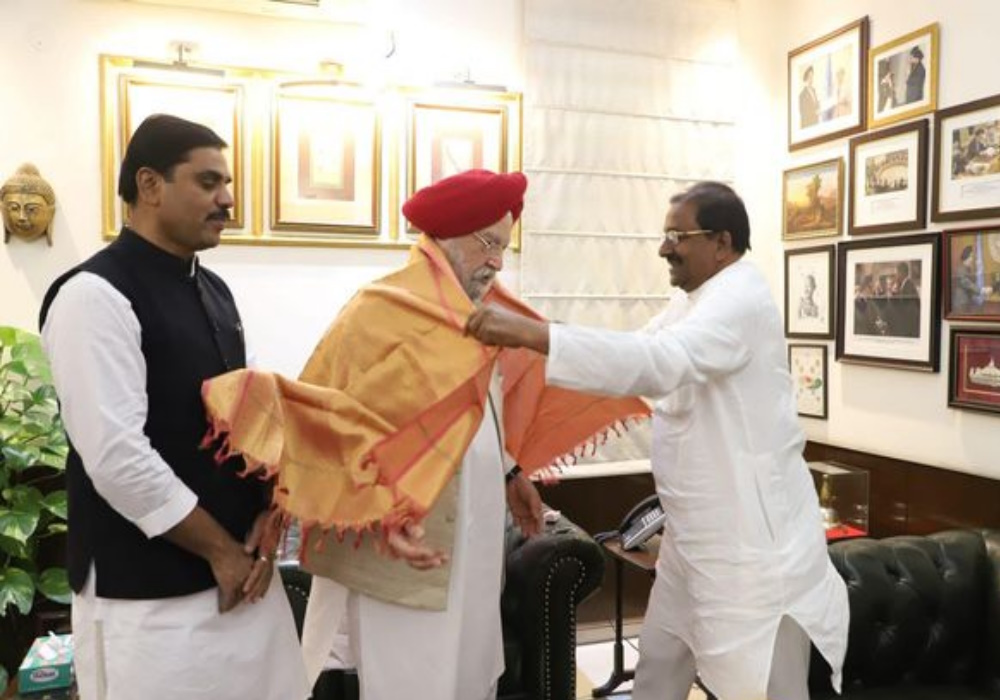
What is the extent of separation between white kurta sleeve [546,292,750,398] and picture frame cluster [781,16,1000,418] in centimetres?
153

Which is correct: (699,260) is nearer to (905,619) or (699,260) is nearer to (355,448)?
(355,448)

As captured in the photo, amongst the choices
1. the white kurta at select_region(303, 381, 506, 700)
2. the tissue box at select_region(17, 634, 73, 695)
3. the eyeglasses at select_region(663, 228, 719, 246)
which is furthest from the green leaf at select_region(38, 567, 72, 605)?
the eyeglasses at select_region(663, 228, 719, 246)

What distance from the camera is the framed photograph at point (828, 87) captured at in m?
3.41

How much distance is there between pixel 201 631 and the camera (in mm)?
1426

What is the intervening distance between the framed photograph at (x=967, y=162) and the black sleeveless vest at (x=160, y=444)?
2.65 metres

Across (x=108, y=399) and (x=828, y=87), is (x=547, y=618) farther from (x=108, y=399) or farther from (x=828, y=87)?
(x=828, y=87)

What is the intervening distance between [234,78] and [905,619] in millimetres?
3255

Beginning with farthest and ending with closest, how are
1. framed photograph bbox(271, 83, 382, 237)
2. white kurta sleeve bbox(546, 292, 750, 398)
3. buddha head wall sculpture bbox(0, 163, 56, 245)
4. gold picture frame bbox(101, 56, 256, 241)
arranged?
framed photograph bbox(271, 83, 382, 237), gold picture frame bbox(101, 56, 256, 241), buddha head wall sculpture bbox(0, 163, 56, 245), white kurta sleeve bbox(546, 292, 750, 398)

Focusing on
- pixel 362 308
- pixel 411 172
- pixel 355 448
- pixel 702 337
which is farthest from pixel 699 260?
pixel 411 172

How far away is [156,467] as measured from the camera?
1.32 m

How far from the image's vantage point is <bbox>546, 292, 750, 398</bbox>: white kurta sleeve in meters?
1.56

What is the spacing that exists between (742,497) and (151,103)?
2855 millimetres

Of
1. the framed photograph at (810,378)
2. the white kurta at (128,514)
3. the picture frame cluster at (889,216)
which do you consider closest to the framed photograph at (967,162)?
the picture frame cluster at (889,216)

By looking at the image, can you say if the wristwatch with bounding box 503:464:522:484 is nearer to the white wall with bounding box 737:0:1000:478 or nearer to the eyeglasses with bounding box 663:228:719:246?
the eyeglasses with bounding box 663:228:719:246
